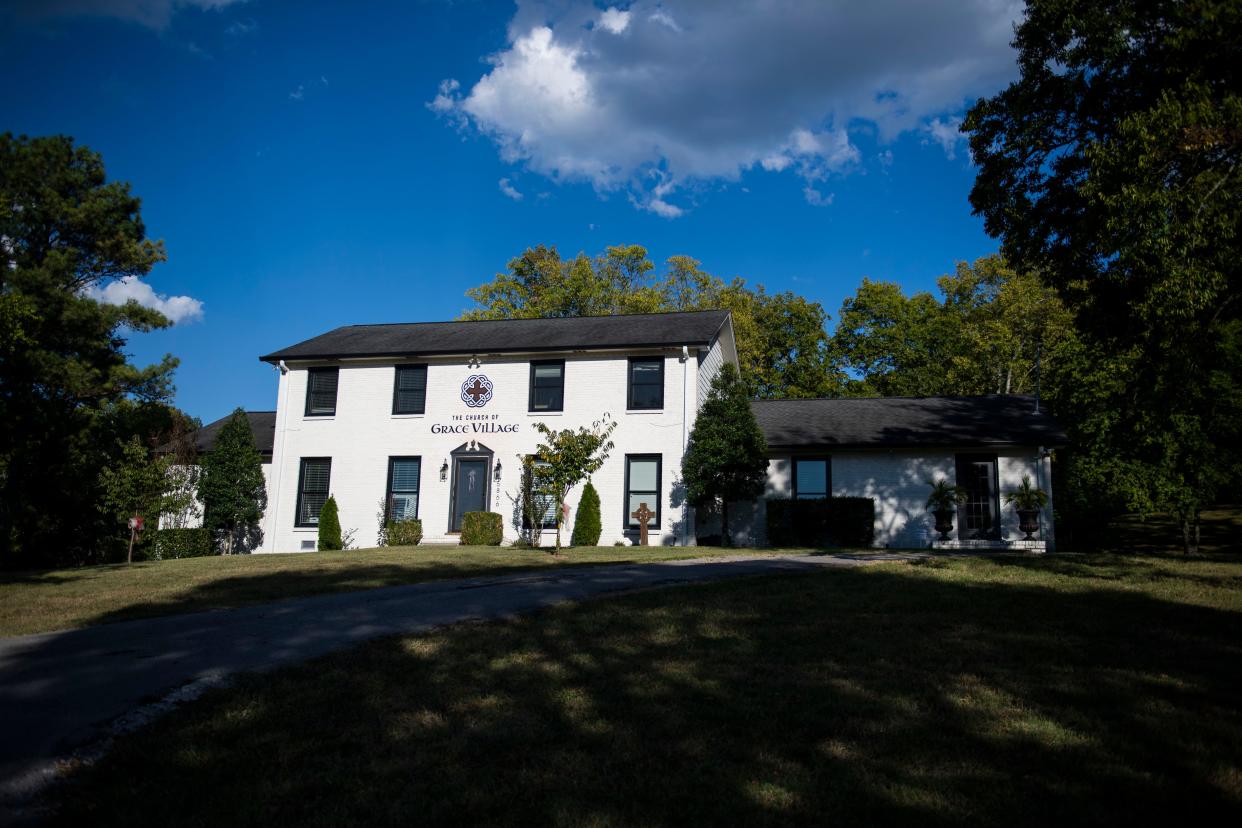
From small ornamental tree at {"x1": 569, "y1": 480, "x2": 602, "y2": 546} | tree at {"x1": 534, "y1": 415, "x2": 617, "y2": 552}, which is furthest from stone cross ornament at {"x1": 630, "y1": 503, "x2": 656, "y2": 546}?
tree at {"x1": 534, "y1": 415, "x2": 617, "y2": 552}

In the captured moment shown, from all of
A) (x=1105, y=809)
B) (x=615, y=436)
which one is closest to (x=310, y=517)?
(x=615, y=436)

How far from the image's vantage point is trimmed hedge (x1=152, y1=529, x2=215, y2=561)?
22.0 metres

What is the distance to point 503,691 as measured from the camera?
511cm

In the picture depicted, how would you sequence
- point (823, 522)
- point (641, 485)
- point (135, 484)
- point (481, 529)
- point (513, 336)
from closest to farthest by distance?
point (135, 484) → point (823, 522) → point (481, 529) → point (641, 485) → point (513, 336)

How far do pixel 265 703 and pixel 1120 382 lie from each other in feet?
83.0

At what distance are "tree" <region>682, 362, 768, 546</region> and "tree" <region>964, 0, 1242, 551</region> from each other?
296 inches

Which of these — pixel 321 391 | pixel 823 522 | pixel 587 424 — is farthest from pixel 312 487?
pixel 823 522

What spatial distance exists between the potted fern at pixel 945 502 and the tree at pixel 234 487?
18330 mm

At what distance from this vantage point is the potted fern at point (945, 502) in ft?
64.5

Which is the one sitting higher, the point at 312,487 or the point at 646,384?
the point at 646,384

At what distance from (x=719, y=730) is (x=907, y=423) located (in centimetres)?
1953

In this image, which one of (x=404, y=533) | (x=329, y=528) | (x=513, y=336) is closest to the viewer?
(x=404, y=533)

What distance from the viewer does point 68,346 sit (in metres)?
24.6

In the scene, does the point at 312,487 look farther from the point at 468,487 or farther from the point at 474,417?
the point at 474,417
